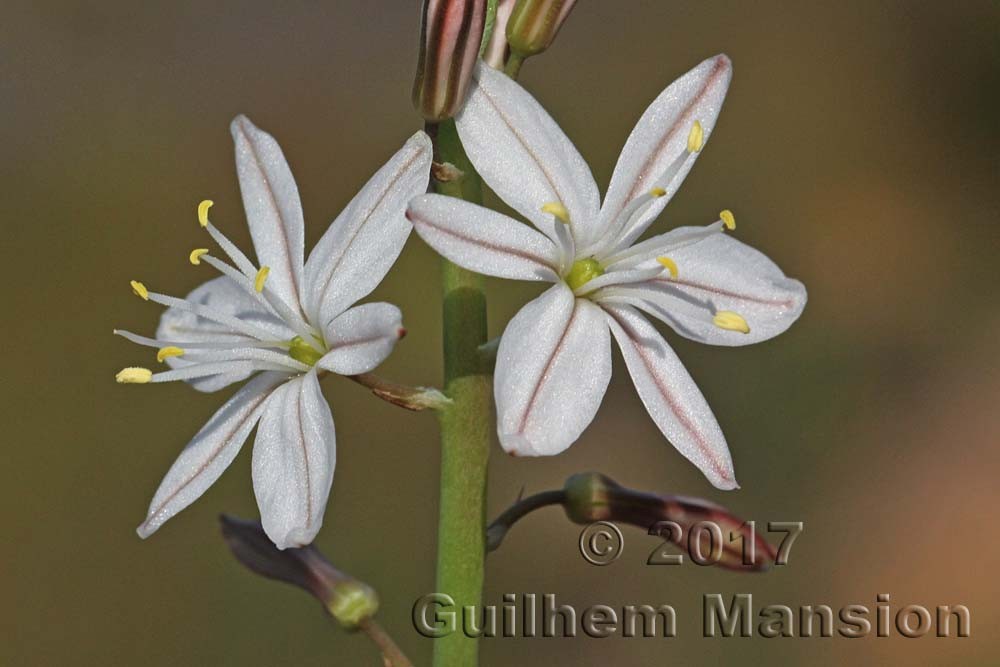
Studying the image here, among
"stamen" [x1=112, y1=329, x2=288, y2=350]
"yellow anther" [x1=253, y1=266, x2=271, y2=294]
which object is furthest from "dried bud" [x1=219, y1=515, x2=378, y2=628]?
"yellow anther" [x1=253, y1=266, x2=271, y2=294]

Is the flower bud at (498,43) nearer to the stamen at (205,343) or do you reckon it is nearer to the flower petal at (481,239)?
the flower petal at (481,239)

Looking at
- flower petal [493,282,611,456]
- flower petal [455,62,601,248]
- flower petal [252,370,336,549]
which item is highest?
flower petal [455,62,601,248]

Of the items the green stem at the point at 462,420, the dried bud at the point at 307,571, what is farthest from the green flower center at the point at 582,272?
the dried bud at the point at 307,571

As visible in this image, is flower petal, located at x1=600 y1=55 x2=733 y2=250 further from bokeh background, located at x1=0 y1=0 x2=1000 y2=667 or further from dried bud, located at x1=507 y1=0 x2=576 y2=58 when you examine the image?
bokeh background, located at x1=0 y1=0 x2=1000 y2=667

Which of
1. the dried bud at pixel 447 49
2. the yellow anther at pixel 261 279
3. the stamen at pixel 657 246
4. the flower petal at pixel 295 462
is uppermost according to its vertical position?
the dried bud at pixel 447 49

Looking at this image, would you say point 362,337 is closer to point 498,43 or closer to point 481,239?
point 481,239

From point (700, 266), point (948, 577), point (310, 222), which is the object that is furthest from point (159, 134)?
point (700, 266)

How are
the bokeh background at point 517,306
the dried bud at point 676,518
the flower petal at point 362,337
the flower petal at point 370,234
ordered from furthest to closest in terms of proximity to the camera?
1. the bokeh background at point 517,306
2. the dried bud at point 676,518
3. the flower petal at point 370,234
4. the flower petal at point 362,337
